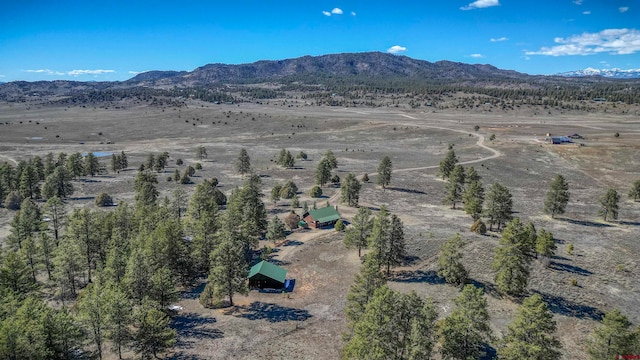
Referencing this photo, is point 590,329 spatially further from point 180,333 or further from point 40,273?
point 40,273

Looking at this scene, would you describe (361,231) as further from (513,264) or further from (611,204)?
(611,204)

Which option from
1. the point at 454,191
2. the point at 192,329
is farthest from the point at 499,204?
the point at 192,329

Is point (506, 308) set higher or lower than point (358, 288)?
lower

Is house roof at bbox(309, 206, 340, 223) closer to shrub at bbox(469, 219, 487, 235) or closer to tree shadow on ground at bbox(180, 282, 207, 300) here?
shrub at bbox(469, 219, 487, 235)

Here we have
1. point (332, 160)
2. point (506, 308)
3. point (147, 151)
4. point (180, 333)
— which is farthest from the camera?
point (147, 151)

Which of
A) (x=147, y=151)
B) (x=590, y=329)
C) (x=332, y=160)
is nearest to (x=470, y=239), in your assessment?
(x=590, y=329)

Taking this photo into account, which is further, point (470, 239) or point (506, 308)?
point (470, 239)
